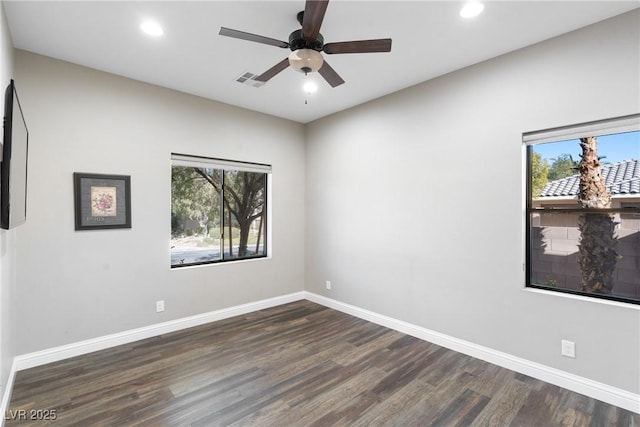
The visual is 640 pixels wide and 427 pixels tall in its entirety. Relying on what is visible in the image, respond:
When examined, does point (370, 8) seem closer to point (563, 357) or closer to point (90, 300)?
point (563, 357)

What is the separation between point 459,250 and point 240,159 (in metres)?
2.98

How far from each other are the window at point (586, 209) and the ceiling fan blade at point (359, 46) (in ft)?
5.29

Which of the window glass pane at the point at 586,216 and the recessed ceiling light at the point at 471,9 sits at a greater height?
the recessed ceiling light at the point at 471,9

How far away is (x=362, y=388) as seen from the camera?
2.55 m

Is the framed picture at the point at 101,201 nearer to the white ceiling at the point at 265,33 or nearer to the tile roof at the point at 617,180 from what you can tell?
the white ceiling at the point at 265,33

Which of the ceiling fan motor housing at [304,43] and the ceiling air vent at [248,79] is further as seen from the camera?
the ceiling air vent at [248,79]

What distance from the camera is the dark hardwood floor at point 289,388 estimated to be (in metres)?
2.19

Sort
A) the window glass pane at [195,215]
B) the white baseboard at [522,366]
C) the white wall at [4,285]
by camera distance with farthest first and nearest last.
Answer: the window glass pane at [195,215]
the white baseboard at [522,366]
the white wall at [4,285]

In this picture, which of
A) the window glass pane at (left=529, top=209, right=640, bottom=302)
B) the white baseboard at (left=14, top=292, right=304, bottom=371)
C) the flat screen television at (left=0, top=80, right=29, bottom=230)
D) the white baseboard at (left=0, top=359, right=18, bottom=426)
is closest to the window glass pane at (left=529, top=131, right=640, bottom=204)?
the window glass pane at (left=529, top=209, right=640, bottom=302)

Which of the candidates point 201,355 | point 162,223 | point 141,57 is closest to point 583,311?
point 201,355

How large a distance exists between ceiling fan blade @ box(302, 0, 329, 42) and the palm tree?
92.6 inches

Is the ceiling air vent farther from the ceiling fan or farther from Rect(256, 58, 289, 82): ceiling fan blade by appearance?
the ceiling fan

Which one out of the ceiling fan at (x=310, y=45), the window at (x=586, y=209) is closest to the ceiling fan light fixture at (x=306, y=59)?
the ceiling fan at (x=310, y=45)

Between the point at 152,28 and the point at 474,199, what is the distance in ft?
10.5
